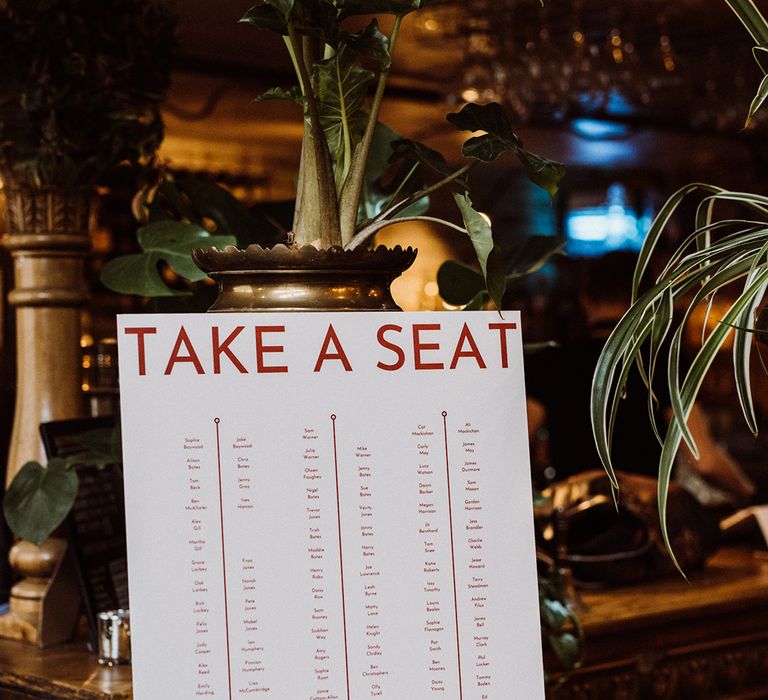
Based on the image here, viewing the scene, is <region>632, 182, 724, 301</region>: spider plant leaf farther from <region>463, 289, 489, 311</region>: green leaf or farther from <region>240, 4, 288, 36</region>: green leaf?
<region>240, 4, 288, 36</region>: green leaf

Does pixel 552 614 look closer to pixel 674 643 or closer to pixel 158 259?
pixel 674 643

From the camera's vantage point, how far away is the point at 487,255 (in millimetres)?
1172

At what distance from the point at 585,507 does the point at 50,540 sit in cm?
101

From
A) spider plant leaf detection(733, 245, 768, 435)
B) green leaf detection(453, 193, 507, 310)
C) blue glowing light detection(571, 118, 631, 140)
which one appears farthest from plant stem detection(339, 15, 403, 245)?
blue glowing light detection(571, 118, 631, 140)

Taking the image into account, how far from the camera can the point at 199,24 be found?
514cm

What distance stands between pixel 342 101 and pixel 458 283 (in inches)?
20.6

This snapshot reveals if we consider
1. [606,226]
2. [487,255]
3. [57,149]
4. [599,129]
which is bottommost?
[487,255]

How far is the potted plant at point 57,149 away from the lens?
6.36 ft

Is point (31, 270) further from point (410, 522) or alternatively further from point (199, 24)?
point (199, 24)

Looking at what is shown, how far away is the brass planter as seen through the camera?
46.7 inches

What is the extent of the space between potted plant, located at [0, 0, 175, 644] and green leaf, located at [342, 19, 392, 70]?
2.79 ft

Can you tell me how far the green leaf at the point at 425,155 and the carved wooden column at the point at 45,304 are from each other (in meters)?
0.87

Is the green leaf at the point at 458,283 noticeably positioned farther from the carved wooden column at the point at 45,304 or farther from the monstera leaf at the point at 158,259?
the carved wooden column at the point at 45,304

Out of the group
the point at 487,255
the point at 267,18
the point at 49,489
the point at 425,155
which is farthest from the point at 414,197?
the point at 49,489
